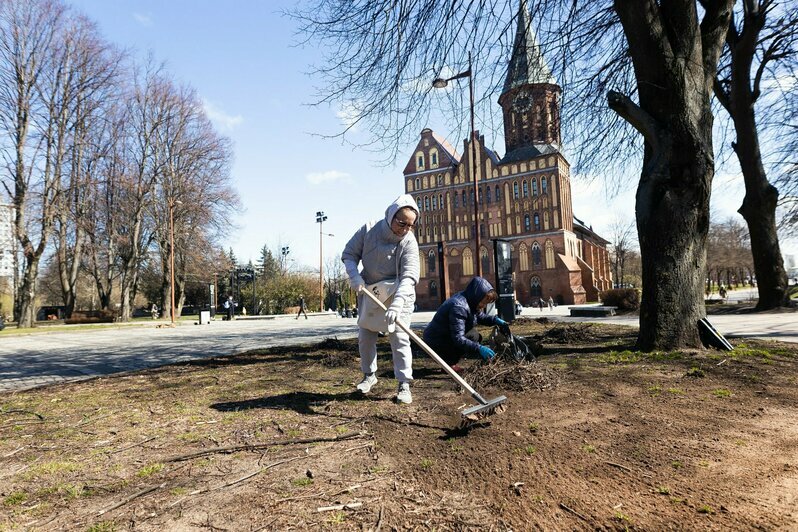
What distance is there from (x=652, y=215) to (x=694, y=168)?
71 centimetres

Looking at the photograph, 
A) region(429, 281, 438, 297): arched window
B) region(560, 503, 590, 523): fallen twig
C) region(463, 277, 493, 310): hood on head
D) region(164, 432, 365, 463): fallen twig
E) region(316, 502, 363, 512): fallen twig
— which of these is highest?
region(429, 281, 438, 297): arched window

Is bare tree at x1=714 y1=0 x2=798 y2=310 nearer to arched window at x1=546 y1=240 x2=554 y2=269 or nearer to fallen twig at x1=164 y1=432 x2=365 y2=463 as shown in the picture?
fallen twig at x1=164 y1=432 x2=365 y2=463

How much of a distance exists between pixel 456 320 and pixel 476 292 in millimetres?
392

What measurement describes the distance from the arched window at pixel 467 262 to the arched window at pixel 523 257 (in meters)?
4.90

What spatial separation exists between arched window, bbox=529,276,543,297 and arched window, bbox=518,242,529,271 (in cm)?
134

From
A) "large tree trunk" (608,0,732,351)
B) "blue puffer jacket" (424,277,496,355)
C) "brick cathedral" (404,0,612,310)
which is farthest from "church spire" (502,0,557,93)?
"brick cathedral" (404,0,612,310)

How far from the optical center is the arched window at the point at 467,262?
45.4m

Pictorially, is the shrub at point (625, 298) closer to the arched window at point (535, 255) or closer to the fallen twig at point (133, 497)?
the fallen twig at point (133, 497)

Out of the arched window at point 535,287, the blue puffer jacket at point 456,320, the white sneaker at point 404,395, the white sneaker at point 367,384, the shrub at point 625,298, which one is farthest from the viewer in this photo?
the arched window at point 535,287

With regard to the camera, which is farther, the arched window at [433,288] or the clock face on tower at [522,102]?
the arched window at [433,288]

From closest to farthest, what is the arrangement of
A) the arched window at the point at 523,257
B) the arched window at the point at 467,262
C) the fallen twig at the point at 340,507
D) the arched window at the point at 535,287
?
the fallen twig at the point at 340,507 → the arched window at the point at 535,287 → the arched window at the point at 523,257 → the arched window at the point at 467,262

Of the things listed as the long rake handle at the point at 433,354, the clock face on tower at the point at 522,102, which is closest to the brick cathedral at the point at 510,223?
the clock face on tower at the point at 522,102

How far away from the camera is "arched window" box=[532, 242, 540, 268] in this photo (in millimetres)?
42531

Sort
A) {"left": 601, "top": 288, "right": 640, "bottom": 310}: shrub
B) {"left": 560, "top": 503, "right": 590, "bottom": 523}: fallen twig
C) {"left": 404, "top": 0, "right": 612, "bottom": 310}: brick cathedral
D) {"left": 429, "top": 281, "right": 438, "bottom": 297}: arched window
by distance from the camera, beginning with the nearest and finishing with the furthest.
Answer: {"left": 560, "top": 503, "right": 590, "bottom": 523}: fallen twig, {"left": 601, "top": 288, "right": 640, "bottom": 310}: shrub, {"left": 404, "top": 0, "right": 612, "bottom": 310}: brick cathedral, {"left": 429, "top": 281, "right": 438, "bottom": 297}: arched window
